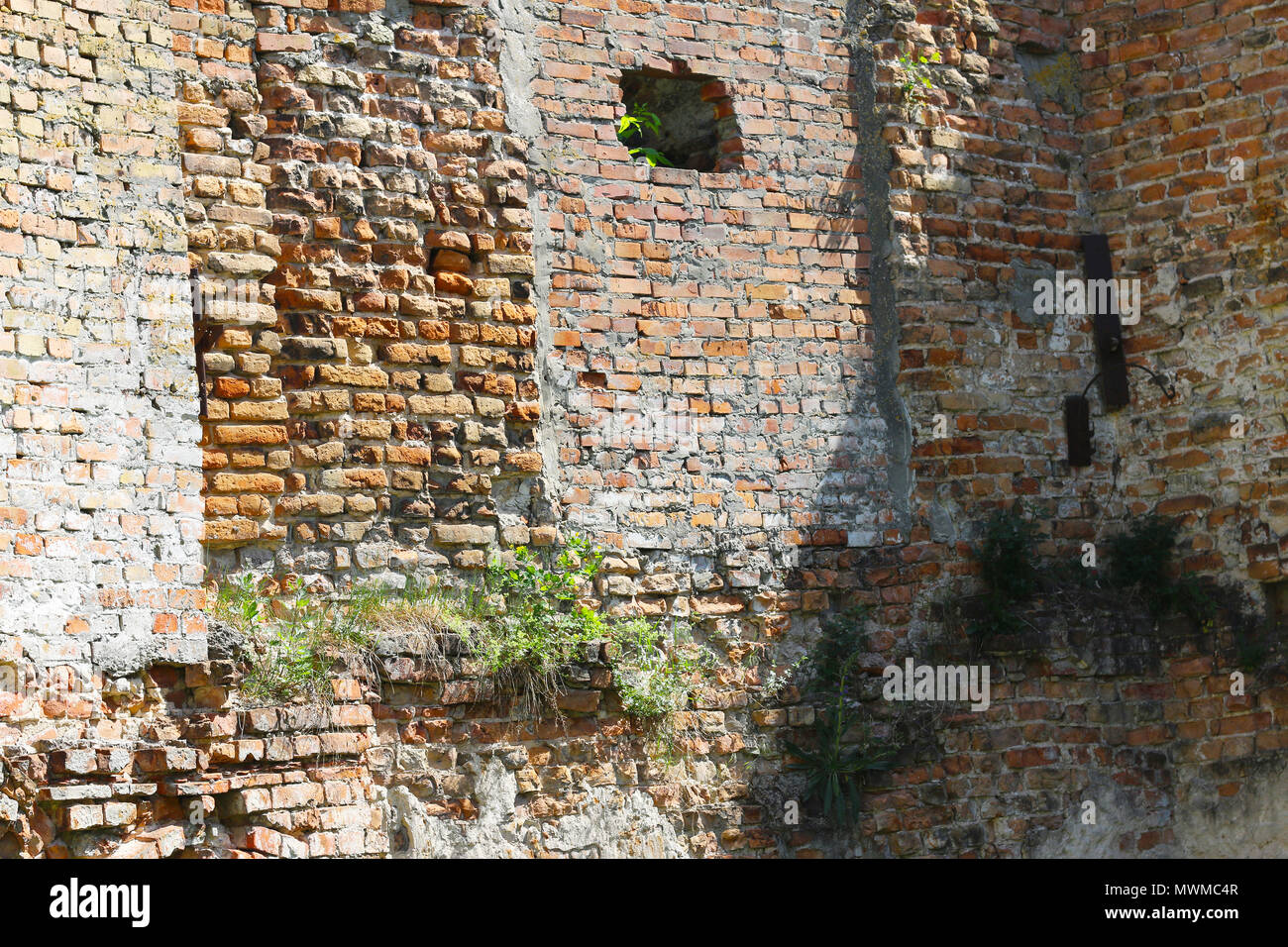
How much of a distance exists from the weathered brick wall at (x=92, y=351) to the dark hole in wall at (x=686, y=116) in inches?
84.7

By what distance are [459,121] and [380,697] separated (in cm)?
215

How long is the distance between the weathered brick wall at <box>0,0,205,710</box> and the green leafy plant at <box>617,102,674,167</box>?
6.44 ft

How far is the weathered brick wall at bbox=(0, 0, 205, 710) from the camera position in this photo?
189 inches

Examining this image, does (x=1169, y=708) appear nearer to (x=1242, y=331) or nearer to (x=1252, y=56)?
(x=1242, y=331)

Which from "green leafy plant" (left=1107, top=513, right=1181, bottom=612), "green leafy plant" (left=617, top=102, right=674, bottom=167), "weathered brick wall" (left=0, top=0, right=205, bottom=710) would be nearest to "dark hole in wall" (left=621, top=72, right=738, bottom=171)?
"green leafy plant" (left=617, top=102, right=674, bottom=167)

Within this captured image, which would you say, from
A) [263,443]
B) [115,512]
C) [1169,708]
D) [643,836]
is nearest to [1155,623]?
[1169,708]

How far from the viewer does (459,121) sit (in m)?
5.98

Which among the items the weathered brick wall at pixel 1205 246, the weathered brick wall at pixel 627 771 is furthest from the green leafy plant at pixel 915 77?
the weathered brick wall at pixel 627 771

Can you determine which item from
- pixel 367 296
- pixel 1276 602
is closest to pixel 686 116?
pixel 367 296

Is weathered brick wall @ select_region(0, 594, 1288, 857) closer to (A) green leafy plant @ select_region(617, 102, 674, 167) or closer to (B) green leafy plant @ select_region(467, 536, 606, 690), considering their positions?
(B) green leafy plant @ select_region(467, 536, 606, 690)

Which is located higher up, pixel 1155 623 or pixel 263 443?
pixel 263 443

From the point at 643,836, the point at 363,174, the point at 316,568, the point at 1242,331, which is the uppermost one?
the point at 363,174

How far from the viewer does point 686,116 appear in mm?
6812

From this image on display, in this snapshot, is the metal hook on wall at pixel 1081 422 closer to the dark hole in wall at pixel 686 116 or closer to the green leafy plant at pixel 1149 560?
the green leafy plant at pixel 1149 560
